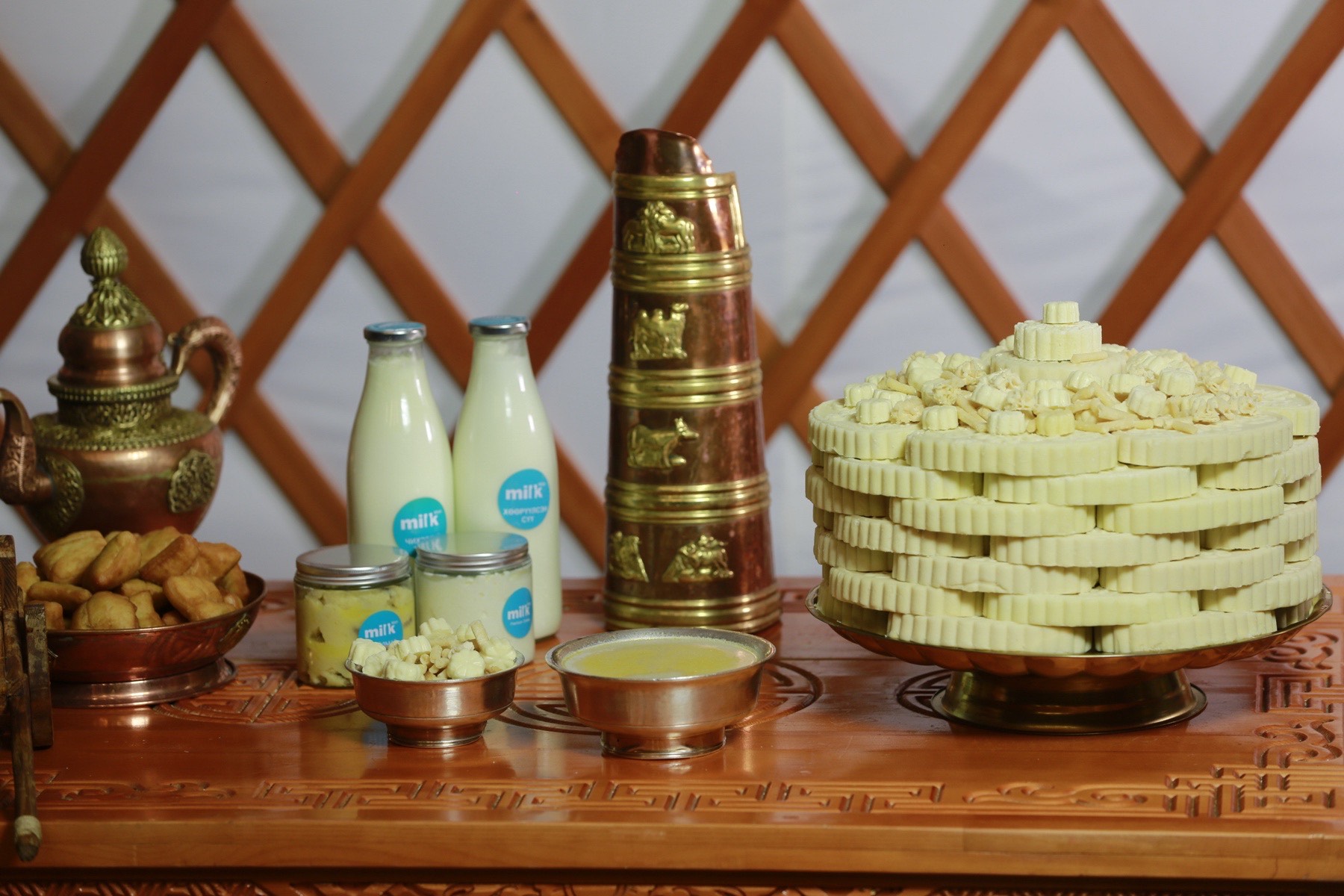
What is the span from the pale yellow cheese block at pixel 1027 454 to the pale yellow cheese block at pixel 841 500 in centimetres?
5

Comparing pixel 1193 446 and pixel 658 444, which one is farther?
pixel 658 444

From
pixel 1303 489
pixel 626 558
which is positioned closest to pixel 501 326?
pixel 626 558

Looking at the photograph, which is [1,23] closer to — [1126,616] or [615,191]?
[615,191]

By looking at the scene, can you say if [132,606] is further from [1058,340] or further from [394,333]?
[1058,340]

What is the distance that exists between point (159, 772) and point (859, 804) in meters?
0.36

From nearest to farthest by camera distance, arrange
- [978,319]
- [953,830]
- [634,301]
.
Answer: [953,830] → [634,301] → [978,319]

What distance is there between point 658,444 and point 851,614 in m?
0.22

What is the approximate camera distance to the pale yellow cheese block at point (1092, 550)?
88 centimetres

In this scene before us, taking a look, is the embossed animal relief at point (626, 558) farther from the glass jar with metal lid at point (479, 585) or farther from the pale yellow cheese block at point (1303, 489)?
the pale yellow cheese block at point (1303, 489)

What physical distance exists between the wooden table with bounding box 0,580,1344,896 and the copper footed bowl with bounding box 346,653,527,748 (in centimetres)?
1

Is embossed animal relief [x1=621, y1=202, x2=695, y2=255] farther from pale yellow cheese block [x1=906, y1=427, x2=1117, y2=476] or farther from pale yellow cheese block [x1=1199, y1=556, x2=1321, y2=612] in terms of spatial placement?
pale yellow cheese block [x1=1199, y1=556, x2=1321, y2=612]

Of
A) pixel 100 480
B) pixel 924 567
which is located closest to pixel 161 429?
pixel 100 480

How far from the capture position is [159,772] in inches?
36.5

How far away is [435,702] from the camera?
0.93 metres
